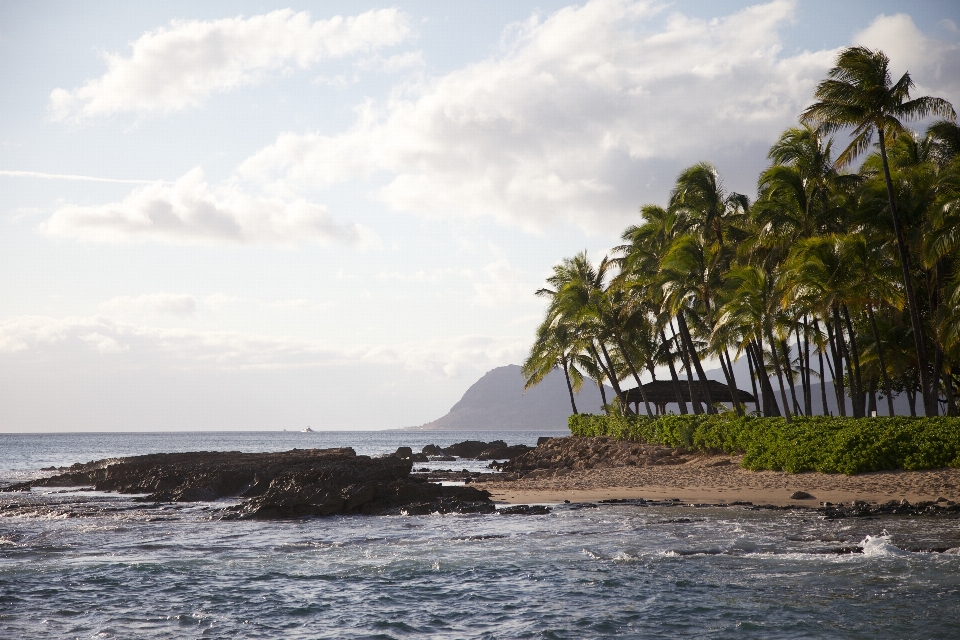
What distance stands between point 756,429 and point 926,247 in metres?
7.39

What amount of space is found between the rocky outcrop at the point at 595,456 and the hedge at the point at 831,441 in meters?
1.24

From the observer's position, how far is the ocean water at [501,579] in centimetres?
980

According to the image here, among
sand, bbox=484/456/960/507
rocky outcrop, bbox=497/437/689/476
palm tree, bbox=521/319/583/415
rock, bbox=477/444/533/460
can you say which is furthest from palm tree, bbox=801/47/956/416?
rock, bbox=477/444/533/460

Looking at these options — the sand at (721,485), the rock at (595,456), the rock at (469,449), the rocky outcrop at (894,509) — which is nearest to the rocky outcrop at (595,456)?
the rock at (595,456)

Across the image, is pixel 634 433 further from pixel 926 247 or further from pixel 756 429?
pixel 926 247

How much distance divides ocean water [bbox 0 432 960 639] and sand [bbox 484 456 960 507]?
Answer: 2448 millimetres

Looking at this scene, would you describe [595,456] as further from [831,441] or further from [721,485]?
[831,441]

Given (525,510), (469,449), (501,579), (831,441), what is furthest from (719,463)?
(469,449)

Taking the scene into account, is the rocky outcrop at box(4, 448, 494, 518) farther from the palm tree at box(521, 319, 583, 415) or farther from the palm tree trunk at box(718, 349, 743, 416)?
the palm tree at box(521, 319, 583, 415)

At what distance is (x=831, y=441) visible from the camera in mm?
21375

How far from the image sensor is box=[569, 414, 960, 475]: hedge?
1927 centimetres

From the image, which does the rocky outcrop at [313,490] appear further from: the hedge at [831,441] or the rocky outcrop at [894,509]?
the hedge at [831,441]

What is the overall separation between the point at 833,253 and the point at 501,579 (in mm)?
16956

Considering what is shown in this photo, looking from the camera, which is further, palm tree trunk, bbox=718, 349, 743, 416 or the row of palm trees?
palm tree trunk, bbox=718, 349, 743, 416
